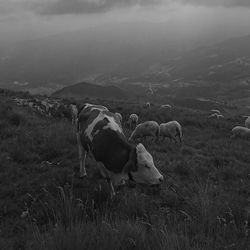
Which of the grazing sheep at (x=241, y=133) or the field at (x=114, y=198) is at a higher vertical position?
the field at (x=114, y=198)

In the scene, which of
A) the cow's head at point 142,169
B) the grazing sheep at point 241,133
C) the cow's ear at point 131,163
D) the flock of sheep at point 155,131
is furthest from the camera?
the grazing sheep at point 241,133

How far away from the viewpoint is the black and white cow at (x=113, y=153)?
10750mm

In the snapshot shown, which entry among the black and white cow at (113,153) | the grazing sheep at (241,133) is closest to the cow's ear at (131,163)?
the black and white cow at (113,153)

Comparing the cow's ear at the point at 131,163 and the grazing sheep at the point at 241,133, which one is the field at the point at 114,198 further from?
the grazing sheep at the point at 241,133

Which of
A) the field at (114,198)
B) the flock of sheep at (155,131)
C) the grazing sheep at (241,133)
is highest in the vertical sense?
the field at (114,198)

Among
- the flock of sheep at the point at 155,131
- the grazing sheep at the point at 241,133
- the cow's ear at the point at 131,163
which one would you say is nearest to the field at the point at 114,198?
the cow's ear at the point at 131,163

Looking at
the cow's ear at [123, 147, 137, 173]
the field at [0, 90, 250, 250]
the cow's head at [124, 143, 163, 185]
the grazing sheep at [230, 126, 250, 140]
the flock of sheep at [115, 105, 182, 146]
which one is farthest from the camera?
the grazing sheep at [230, 126, 250, 140]

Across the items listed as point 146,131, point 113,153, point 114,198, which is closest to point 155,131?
point 146,131

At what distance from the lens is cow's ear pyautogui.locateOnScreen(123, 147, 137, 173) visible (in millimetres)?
10823

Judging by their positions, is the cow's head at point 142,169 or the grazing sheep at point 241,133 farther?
the grazing sheep at point 241,133

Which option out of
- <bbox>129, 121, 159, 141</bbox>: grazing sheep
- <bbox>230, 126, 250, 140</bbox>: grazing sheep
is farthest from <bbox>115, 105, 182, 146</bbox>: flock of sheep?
<bbox>230, 126, 250, 140</bbox>: grazing sheep

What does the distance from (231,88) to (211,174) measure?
18856cm

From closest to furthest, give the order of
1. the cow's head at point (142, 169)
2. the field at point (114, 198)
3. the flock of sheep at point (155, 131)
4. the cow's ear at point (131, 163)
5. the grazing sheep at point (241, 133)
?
1. the field at point (114, 198)
2. the cow's head at point (142, 169)
3. the cow's ear at point (131, 163)
4. the flock of sheep at point (155, 131)
5. the grazing sheep at point (241, 133)

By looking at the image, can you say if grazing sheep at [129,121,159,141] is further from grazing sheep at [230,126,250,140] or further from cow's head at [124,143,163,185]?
cow's head at [124,143,163,185]
